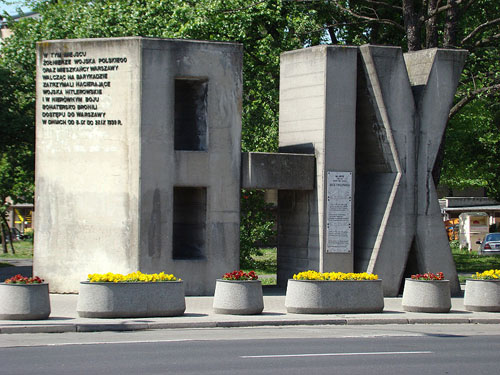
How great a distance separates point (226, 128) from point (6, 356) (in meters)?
11.6

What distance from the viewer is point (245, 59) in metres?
35.9

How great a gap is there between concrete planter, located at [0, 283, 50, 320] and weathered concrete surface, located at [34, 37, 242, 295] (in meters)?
5.25

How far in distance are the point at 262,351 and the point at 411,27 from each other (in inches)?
792

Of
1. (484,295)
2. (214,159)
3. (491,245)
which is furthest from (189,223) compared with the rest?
(491,245)

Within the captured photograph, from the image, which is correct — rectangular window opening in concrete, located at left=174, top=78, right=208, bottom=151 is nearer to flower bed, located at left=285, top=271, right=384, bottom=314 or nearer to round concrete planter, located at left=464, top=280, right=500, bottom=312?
flower bed, located at left=285, top=271, right=384, bottom=314

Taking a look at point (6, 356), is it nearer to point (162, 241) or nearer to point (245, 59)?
point (162, 241)

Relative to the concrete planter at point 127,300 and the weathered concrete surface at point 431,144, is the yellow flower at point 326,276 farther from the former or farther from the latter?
the weathered concrete surface at point 431,144

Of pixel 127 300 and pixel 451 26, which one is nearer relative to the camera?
pixel 127 300

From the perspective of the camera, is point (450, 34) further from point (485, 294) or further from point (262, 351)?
point (262, 351)

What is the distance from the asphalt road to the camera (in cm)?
1216

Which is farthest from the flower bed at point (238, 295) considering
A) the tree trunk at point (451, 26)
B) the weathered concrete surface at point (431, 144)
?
the tree trunk at point (451, 26)

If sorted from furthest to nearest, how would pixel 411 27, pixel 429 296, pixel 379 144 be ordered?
pixel 411 27 < pixel 379 144 < pixel 429 296

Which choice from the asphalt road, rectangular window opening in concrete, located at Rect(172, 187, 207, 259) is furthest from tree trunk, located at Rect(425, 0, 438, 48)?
the asphalt road

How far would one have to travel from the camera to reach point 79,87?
A: 23.4 metres
